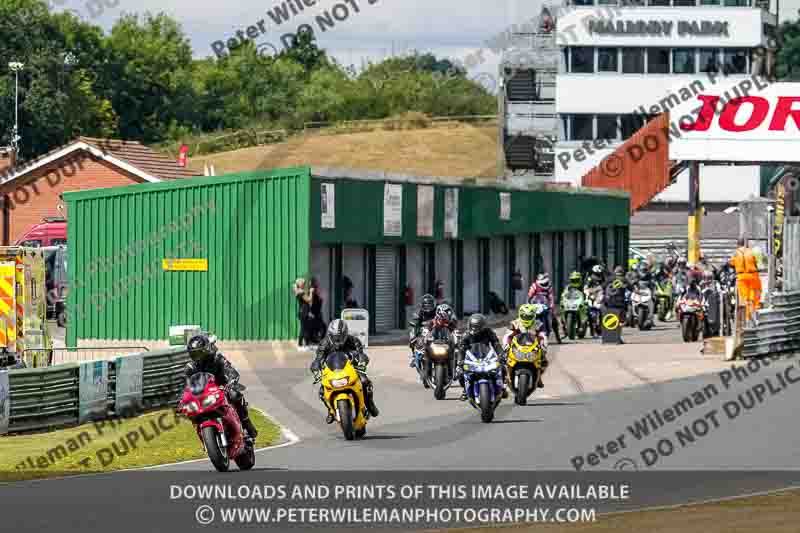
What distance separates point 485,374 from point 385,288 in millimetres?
19634

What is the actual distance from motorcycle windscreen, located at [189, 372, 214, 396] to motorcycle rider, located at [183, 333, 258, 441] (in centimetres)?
14

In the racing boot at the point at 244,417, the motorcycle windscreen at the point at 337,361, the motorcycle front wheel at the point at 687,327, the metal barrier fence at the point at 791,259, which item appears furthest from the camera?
the motorcycle front wheel at the point at 687,327

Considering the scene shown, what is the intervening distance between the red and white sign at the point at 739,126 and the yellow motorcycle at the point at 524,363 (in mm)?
24550

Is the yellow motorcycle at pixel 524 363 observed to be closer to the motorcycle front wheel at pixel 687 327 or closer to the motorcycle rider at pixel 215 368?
the motorcycle rider at pixel 215 368

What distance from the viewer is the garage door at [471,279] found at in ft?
151

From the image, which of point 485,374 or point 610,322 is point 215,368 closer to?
point 485,374

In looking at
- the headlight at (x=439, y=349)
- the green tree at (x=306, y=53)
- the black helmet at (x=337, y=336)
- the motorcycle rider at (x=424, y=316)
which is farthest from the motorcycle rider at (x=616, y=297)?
the green tree at (x=306, y=53)

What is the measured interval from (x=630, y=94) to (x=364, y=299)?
161 feet

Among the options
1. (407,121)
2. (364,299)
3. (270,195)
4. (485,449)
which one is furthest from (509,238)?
(407,121)

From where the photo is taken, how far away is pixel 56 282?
4306 cm

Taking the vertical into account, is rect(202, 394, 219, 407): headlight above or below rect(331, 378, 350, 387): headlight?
above

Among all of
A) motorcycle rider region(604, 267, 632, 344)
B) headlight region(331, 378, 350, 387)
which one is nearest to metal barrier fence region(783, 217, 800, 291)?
motorcycle rider region(604, 267, 632, 344)

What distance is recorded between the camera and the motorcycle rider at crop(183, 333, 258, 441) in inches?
624

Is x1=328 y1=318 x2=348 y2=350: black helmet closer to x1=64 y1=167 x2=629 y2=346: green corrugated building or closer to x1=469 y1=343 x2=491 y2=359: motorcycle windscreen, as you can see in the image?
x1=469 y1=343 x2=491 y2=359: motorcycle windscreen
